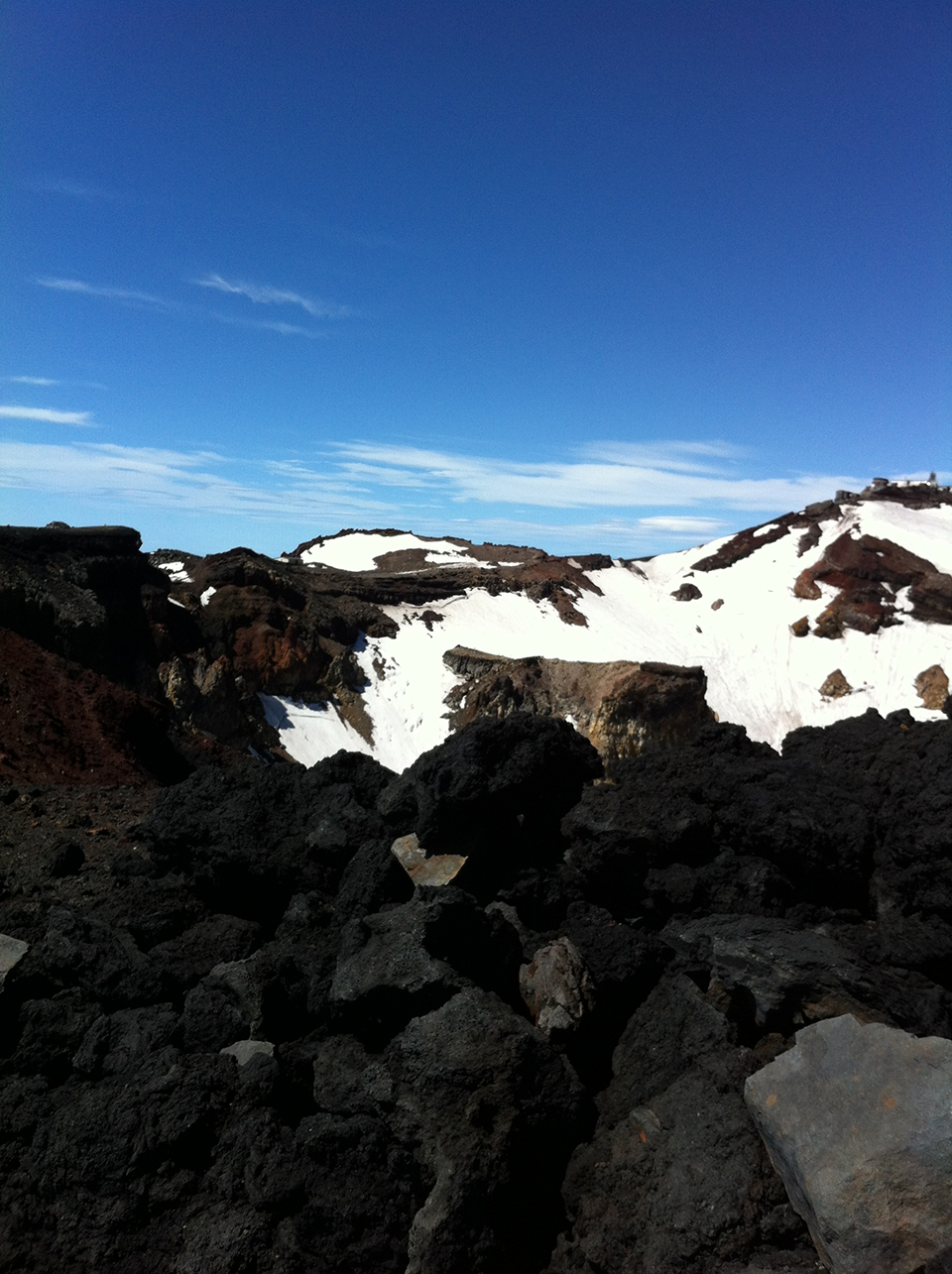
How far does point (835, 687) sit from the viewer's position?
35.4 meters

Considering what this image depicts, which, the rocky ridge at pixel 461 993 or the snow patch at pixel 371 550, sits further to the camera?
the snow patch at pixel 371 550

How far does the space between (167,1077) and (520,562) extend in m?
42.2

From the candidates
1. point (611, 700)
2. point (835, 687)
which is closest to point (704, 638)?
point (835, 687)

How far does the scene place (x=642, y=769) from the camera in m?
5.81

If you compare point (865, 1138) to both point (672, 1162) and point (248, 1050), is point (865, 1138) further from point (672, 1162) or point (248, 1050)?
point (248, 1050)

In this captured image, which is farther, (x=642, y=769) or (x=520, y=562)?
(x=520, y=562)

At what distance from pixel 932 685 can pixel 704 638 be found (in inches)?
393

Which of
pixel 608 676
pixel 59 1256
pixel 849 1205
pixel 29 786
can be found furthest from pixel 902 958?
pixel 608 676

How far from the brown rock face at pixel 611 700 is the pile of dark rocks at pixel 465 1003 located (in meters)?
20.2

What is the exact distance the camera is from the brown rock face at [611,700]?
2609 centimetres

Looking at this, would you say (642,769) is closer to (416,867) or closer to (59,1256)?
(416,867)

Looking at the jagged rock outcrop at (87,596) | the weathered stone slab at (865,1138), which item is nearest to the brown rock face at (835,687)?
the jagged rock outcrop at (87,596)

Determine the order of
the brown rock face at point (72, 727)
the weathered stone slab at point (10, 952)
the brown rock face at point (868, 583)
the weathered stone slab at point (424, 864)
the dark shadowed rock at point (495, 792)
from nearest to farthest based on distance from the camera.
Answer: the weathered stone slab at point (10, 952)
the weathered stone slab at point (424, 864)
the dark shadowed rock at point (495, 792)
the brown rock face at point (72, 727)
the brown rock face at point (868, 583)

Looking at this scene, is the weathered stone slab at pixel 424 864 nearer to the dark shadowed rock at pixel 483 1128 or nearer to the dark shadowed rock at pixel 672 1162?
the dark shadowed rock at pixel 483 1128
